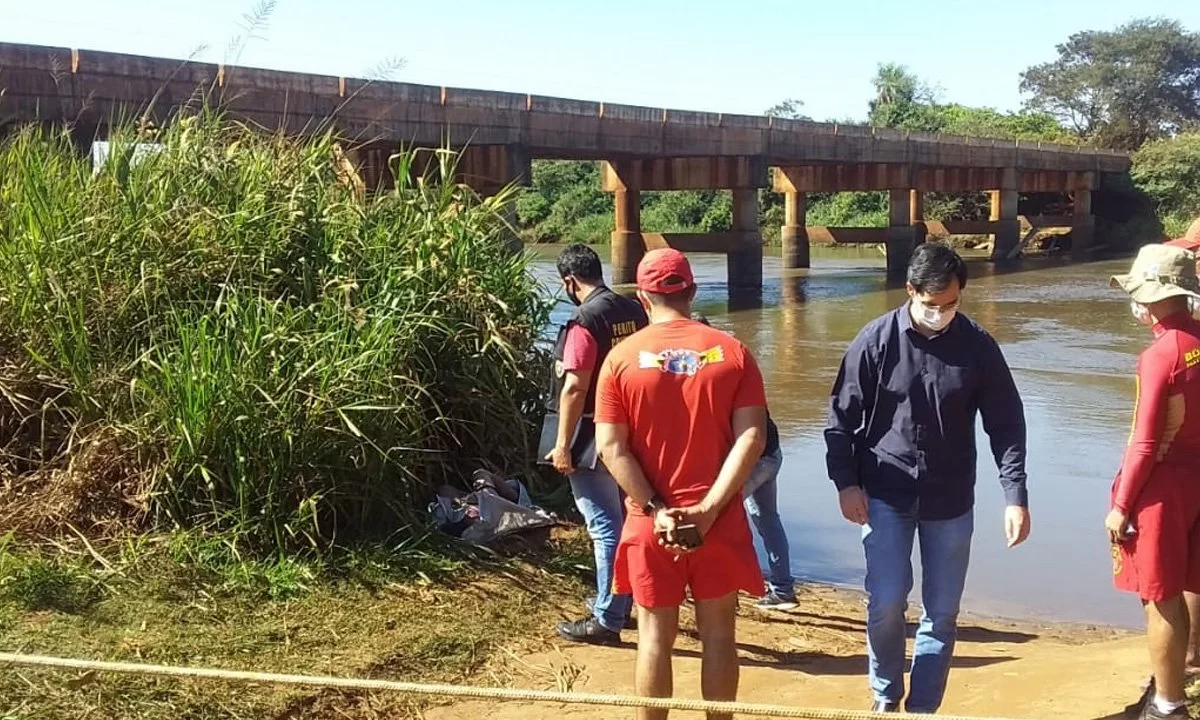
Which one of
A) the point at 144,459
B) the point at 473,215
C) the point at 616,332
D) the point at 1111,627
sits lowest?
the point at 1111,627

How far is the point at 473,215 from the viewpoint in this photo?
695 centimetres

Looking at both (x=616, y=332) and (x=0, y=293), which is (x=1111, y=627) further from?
(x=0, y=293)

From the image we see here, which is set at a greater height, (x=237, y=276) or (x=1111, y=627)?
(x=237, y=276)

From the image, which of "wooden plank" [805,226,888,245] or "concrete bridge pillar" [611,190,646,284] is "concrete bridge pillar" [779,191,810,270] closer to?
"wooden plank" [805,226,888,245]

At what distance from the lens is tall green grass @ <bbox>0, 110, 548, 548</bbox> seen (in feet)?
17.1

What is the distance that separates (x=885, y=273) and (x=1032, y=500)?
2623 centimetres

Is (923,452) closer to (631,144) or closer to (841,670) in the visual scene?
(841,670)

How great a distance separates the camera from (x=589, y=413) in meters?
4.89

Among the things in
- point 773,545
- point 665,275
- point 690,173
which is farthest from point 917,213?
point 665,275

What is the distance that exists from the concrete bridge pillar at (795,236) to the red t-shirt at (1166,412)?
1146 inches

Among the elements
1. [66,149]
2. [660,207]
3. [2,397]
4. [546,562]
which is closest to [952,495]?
[546,562]

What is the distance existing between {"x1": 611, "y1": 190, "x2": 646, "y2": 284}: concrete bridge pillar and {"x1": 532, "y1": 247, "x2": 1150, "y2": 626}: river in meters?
1.83

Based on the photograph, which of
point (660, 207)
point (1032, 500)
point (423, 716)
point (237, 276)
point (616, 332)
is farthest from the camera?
point (660, 207)

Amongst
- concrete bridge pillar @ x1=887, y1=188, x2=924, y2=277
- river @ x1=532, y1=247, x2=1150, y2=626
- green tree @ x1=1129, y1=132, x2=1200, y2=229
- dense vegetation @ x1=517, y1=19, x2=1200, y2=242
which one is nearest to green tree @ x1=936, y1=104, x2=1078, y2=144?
dense vegetation @ x1=517, y1=19, x2=1200, y2=242
